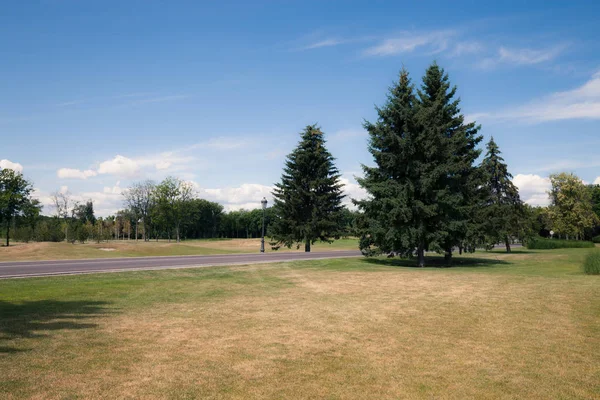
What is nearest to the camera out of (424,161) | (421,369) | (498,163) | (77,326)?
(421,369)

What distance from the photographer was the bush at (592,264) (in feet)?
56.7

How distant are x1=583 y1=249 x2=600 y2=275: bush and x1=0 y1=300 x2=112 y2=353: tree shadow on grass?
18.7m

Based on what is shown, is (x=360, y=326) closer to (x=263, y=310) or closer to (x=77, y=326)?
(x=263, y=310)

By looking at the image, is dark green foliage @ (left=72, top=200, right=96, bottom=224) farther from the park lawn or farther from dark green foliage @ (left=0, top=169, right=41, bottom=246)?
the park lawn

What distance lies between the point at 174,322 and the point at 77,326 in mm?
1878

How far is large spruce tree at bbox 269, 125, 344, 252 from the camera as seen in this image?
40.7 meters

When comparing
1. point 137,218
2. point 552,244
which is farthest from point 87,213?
point 552,244

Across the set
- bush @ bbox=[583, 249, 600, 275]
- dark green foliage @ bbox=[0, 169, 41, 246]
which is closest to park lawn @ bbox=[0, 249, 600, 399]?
bush @ bbox=[583, 249, 600, 275]

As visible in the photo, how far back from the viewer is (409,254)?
2400 cm

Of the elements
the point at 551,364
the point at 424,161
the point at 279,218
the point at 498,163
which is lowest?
the point at 551,364

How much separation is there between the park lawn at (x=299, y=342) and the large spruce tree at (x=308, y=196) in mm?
27191

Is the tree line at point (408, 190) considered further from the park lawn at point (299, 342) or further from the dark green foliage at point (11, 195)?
the park lawn at point (299, 342)

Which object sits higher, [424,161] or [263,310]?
[424,161]

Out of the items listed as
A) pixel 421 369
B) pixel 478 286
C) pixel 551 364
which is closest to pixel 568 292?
pixel 478 286
